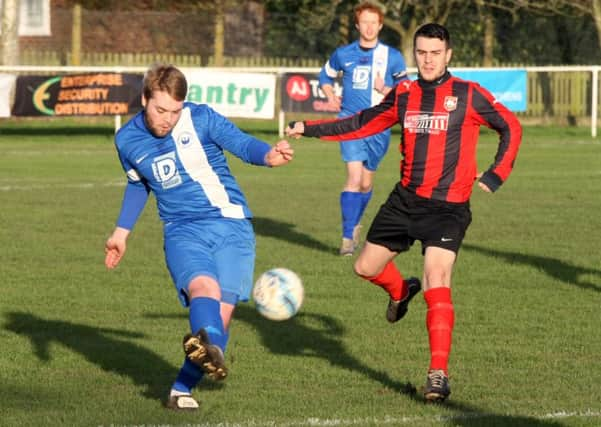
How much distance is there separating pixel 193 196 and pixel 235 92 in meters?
19.5

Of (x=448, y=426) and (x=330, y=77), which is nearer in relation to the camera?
(x=448, y=426)

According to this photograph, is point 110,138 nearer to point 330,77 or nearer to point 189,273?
point 330,77

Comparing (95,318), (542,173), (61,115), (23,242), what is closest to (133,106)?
(61,115)

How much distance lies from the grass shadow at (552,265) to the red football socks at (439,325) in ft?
12.2

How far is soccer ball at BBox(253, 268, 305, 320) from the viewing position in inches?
262

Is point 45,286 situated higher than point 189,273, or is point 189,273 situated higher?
point 189,273

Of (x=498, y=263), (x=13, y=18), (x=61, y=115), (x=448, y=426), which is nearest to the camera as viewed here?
(x=448, y=426)

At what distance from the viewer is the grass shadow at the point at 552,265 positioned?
10.6 meters

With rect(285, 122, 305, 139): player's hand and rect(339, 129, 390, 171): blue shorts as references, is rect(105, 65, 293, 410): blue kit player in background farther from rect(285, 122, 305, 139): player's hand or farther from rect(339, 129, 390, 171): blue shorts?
rect(339, 129, 390, 171): blue shorts

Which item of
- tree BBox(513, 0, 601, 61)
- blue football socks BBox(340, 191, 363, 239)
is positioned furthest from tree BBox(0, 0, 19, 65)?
blue football socks BBox(340, 191, 363, 239)

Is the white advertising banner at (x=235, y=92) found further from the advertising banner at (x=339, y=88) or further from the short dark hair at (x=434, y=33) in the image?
the short dark hair at (x=434, y=33)

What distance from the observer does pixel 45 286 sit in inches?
410

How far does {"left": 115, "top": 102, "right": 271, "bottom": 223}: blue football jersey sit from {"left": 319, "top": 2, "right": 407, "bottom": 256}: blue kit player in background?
5765mm

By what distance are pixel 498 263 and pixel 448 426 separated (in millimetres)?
5591
